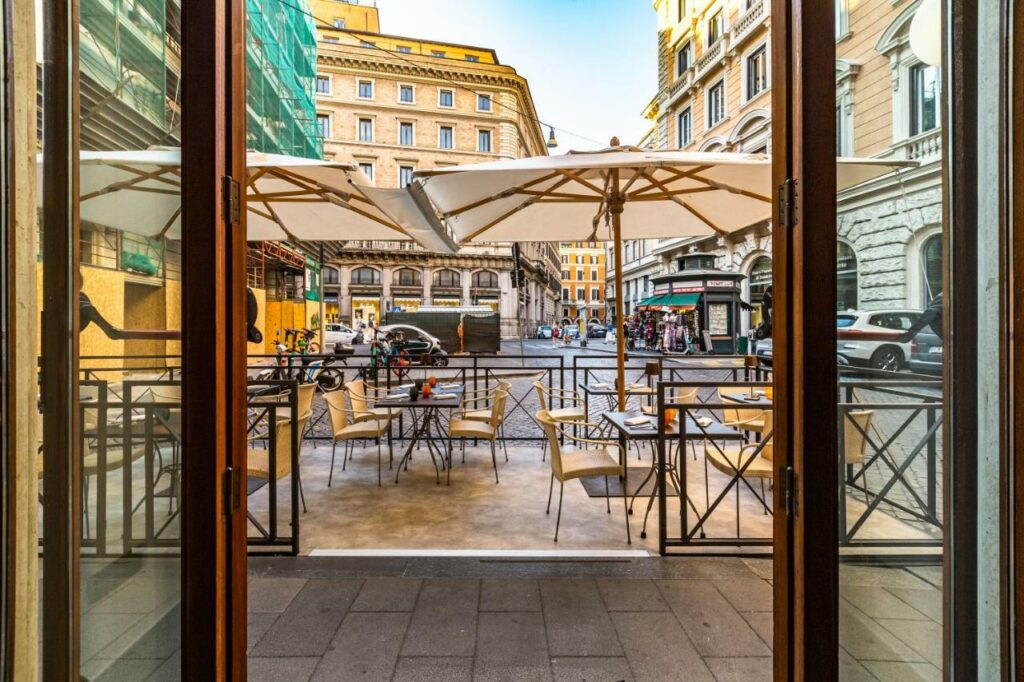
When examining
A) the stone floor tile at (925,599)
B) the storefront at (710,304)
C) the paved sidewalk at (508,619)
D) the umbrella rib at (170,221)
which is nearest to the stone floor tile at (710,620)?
the paved sidewalk at (508,619)

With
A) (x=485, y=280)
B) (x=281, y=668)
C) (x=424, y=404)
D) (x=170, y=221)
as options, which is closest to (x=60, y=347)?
(x=170, y=221)

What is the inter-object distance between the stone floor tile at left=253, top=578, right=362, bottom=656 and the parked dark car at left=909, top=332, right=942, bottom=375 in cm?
235

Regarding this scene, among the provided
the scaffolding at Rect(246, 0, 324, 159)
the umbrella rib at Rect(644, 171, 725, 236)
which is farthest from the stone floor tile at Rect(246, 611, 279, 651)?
the scaffolding at Rect(246, 0, 324, 159)

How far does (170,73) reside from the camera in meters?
1.18

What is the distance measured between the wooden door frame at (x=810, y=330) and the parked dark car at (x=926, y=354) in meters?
0.16

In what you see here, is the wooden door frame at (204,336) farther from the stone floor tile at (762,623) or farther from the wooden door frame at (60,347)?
the stone floor tile at (762,623)

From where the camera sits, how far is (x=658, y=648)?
6.56 ft

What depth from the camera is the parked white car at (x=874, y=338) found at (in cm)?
115

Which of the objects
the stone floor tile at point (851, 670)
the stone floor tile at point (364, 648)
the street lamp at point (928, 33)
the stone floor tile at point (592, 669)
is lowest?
the stone floor tile at point (592, 669)

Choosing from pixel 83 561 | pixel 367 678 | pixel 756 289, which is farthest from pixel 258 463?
pixel 756 289

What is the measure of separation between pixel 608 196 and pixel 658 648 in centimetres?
348

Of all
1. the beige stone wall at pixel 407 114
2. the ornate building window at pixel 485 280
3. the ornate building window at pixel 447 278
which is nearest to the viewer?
the beige stone wall at pixel 407 114

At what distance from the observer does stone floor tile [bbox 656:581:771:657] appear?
2.00 meters

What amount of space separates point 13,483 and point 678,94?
A: 2950 centimetres
